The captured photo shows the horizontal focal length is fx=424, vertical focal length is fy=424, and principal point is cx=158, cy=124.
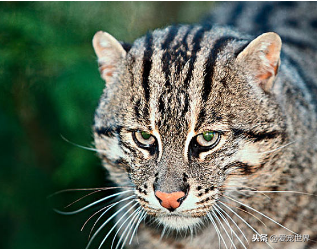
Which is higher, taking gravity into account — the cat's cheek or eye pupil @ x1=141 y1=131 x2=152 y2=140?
eye pupil @ x1=141 y1=131 x2=152 y2=140

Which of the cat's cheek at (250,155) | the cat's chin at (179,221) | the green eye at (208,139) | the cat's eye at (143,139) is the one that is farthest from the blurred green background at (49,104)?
the cat's cheek at (250,155)

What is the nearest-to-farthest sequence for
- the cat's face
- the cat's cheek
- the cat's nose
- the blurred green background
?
1. the cat's nose
2. the cat's face
3. the cat's cheek
4. the blurred green background

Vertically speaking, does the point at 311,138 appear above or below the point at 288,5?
below

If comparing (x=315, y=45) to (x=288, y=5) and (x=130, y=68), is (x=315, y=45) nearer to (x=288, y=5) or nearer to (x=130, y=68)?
(x=288, y=5)

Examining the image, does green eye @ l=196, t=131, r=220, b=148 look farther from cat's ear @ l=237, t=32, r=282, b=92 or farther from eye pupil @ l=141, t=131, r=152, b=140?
cat's ear @ l=237, t=32, r=282, b=92

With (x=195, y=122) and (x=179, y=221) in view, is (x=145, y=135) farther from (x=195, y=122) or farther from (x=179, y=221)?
(x=179, y=221)

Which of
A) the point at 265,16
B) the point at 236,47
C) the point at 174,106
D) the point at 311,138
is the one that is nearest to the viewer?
the point at 174,106

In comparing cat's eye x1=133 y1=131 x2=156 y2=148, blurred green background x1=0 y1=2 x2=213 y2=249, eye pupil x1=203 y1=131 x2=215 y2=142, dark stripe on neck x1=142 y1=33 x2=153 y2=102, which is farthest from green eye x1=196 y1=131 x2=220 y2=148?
blurred green background x1=0 y1=2 x2=213 y2=249

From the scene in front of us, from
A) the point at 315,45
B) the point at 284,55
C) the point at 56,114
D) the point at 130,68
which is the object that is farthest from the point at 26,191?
the point at 315,45
